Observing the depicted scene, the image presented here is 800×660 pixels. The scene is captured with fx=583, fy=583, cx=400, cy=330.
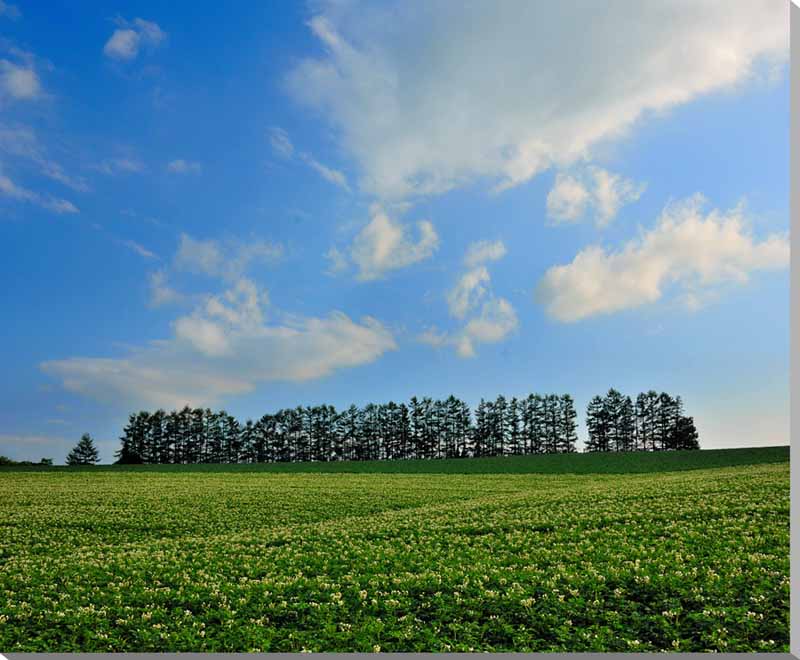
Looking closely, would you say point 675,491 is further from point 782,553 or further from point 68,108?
point 68,108

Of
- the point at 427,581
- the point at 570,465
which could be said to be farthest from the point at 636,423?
the point at 427,581

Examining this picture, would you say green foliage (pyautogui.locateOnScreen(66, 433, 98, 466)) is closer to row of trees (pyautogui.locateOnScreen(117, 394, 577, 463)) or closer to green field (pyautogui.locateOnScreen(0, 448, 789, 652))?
row of trees (pyautogui.locateOnScreen(117, 394, 577, 463))

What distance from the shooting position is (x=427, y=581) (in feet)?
38.6

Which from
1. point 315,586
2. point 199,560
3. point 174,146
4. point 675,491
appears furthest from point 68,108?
point 675,491

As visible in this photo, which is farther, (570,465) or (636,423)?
(636,423)

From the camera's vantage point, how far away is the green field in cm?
932

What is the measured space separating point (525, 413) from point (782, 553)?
96654 millimetres

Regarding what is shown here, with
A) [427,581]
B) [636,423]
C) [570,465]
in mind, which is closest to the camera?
[427,581]

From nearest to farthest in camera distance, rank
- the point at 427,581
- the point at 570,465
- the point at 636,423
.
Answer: the point at 427,581, the point at 570,465, the point at 636,423

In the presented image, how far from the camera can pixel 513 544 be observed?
50.8 feet

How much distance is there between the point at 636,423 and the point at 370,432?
A: 48139mm

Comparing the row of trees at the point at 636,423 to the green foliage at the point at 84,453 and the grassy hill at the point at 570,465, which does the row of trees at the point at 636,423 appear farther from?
the green foliage at the point at 84,453

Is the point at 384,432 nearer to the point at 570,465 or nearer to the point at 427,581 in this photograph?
the point at 570,465

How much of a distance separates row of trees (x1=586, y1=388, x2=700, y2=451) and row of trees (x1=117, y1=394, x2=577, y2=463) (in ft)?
14.3
